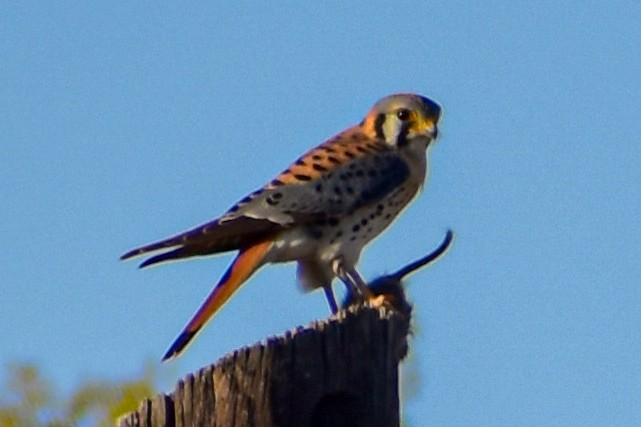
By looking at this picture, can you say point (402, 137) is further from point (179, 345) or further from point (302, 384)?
point (302, 384)

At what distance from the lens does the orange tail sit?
5123 mm

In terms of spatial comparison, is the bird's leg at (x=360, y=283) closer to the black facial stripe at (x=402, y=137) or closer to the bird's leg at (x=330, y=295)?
the bird's leg at (x=330, y=295)

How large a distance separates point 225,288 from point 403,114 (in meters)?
1.76

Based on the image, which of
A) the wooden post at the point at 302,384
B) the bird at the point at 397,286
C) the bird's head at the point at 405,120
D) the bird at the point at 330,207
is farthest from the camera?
the bird's head at the point at 405,120

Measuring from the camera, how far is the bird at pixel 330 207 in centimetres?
606

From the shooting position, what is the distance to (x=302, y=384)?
358 centimetres

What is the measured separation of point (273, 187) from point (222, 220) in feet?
1.49

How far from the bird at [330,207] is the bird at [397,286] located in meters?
0.46

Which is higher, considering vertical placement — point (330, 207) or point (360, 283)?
point (330, 207)

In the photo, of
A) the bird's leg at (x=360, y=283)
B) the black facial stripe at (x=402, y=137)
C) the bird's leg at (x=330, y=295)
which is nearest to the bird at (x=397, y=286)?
the bird's leg at (x=360, y=283)

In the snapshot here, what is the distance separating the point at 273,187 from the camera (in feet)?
21.4

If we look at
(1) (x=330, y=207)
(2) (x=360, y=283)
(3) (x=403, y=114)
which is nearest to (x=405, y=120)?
(3) (x=403, y=114)

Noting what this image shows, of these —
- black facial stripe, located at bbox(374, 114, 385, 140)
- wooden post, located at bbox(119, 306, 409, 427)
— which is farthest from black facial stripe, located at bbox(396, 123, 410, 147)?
wooden post, located at bbox(119, 306, 409, 427)

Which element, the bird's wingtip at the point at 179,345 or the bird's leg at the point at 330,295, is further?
the bird's leg at the point at 330,295
